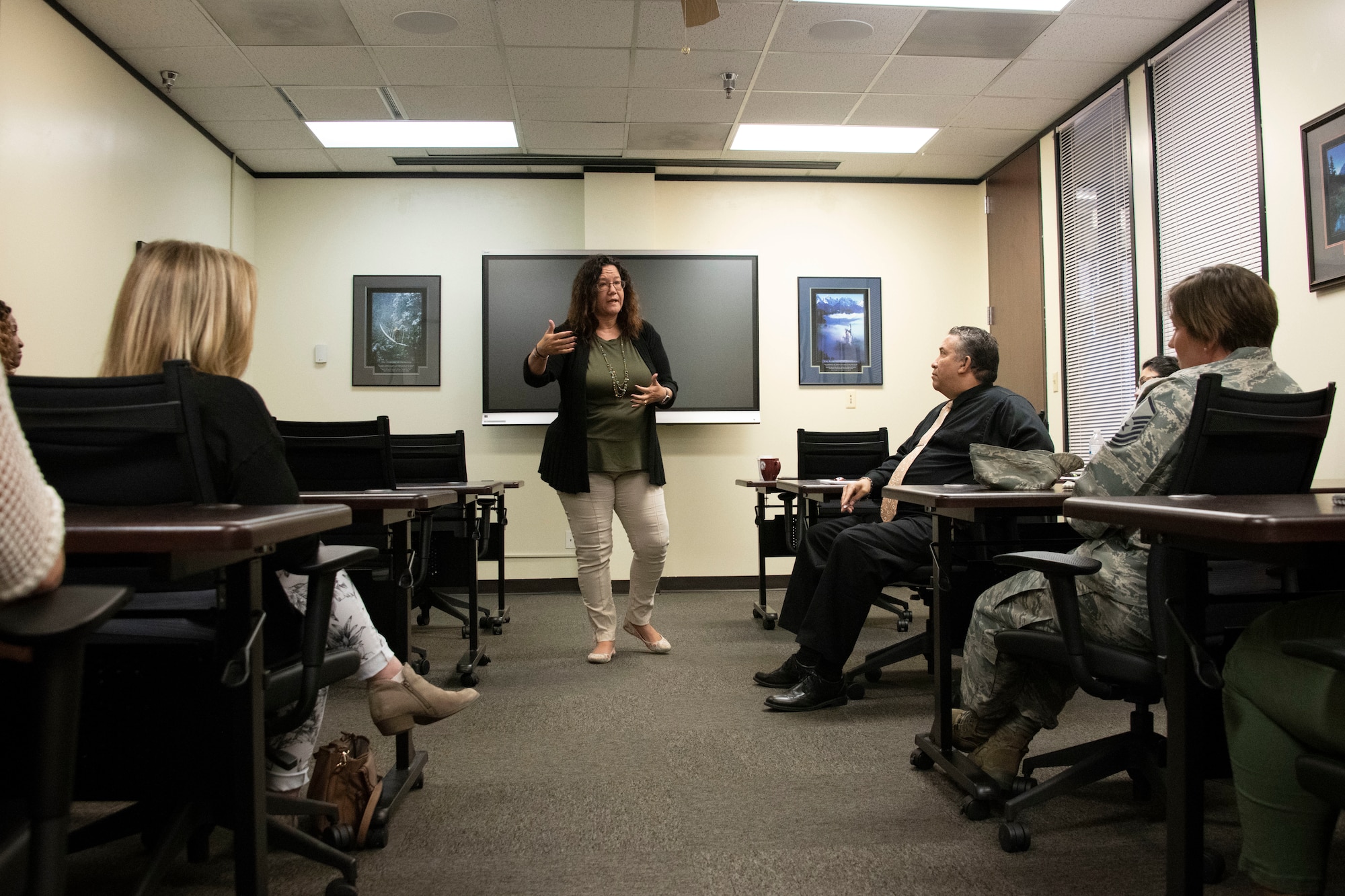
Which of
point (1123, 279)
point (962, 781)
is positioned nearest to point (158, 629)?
point (962, 781)

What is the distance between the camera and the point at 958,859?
64.1 inches

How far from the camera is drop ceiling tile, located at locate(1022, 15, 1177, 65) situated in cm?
382

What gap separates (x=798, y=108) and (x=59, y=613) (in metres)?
4.71

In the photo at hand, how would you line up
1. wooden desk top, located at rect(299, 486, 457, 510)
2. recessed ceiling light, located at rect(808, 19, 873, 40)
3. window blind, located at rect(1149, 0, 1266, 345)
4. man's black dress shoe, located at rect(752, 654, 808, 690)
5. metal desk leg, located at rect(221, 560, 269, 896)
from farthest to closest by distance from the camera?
recessed ceiling light, located at rect(808, 19, 873, 40) → window blind, located at rect(1149, 0, 1266, 345) → man's black dress shoe, located at rect(752, 654, 808, 690) → wooden desk top, located at rect(299, 486, 457, 510) → metal desk leg, located at rect(221, 560, 269, 896)

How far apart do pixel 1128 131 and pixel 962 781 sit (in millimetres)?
3648

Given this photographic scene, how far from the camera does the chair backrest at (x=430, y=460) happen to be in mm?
3869

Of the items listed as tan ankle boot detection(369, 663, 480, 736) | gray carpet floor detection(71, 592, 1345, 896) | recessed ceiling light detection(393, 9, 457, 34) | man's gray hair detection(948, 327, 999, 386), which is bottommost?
gray carpet floor detection(71, 592, 1345, 896)

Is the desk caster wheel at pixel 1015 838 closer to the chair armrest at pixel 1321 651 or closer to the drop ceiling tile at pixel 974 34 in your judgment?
the chair armrest at pixel 1321 651

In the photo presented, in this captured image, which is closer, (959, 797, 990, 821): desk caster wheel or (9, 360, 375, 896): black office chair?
(9, 360, 375, 896): black office chair

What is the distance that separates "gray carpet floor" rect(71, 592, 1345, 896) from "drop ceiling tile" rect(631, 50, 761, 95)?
293 cm

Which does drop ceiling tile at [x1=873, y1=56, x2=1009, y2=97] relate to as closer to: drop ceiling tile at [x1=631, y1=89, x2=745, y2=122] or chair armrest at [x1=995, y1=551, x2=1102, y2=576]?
drop ceiling tile at [x1=631, y1=89, x2=745, y2=122]

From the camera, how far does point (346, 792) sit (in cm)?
172

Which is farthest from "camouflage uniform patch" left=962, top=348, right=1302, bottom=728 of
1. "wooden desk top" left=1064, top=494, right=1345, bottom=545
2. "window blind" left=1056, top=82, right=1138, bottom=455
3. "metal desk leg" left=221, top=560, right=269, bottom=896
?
"window blind" left=1056, top=82, right=1138, bottom=455

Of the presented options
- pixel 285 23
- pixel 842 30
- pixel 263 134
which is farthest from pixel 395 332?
pixel 842 30
